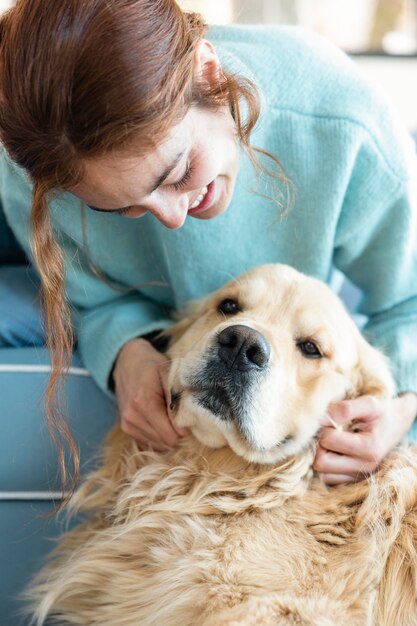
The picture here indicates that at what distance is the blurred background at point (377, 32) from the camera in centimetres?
427

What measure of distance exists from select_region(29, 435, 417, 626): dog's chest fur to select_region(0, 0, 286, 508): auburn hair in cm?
65

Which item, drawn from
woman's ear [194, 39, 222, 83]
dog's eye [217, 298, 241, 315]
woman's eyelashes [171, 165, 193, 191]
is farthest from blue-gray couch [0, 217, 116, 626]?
woman's ear [194, 39, 222, 83]

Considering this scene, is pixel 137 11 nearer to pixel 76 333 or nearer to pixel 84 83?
pixel 84 83

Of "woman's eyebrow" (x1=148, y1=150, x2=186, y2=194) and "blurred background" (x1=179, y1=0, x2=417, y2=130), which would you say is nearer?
"woman's eyebrow" (x1=148, y1=150, x2=186, y2=194)

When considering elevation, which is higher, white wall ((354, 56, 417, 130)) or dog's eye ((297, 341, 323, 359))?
dog's eye ((297, 341, 323, 359))

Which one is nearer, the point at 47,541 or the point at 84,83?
the point at 84,83

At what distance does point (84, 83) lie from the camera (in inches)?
43.0

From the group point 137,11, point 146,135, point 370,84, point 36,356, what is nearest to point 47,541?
point 36,356

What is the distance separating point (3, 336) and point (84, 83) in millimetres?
881

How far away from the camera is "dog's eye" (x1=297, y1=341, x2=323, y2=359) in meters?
1.45

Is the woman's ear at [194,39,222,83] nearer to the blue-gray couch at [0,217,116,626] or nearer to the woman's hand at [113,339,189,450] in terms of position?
the woman's hand at [113,339,189,450]

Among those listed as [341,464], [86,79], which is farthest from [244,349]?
[86,79]

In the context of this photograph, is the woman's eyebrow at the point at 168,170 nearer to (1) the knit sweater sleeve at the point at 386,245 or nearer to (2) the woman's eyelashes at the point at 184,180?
(2) the woman's eyelashes at the point at 184,180

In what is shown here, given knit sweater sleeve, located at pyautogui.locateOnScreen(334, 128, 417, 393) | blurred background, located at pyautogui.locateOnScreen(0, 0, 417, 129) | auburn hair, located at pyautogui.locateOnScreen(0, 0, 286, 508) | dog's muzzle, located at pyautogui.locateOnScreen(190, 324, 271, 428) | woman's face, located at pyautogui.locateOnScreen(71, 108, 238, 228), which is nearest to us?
auburn hair, located at pyautogui.locateOnScreen(0, 0, 286, 508)
